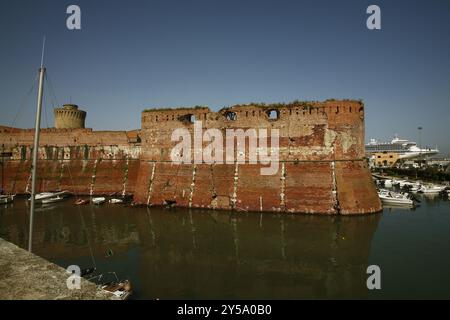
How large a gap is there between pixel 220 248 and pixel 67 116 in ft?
101

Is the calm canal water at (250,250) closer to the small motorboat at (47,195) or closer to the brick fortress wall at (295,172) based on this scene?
the brick fortress wall at (295,172)

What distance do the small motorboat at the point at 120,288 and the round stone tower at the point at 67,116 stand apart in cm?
3113

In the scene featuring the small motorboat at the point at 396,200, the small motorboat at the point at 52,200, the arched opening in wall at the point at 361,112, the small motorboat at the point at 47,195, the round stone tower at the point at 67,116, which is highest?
the round stone tower at the point at 67,116

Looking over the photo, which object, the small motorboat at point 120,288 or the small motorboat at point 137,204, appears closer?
the small motorboat at point 120,288

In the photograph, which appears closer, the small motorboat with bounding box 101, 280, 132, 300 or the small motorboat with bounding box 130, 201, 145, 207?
the small motorboat with bounding box 101, 280, 132, 300

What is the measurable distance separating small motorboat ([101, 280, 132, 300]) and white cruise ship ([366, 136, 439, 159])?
7835cm

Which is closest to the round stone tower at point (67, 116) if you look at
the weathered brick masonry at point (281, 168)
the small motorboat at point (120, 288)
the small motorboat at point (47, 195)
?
the small motorboat at point (47, 195)

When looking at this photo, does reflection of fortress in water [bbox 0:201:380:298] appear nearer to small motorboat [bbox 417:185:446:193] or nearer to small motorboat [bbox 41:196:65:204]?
small motorboat [bbox 41:196:65:204]

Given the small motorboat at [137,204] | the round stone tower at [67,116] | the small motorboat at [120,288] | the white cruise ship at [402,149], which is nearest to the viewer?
the small motorboat at [120,288]

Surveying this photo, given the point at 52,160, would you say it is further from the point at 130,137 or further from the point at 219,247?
the point at 219,247

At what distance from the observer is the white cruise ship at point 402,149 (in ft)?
254

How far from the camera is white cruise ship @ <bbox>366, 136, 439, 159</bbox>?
77438 mm

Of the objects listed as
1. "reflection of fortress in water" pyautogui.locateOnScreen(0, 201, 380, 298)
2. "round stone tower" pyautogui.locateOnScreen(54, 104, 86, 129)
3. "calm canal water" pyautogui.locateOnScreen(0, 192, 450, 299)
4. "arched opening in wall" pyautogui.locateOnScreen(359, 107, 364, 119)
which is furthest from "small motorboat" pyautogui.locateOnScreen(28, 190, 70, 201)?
"arched opening in wall" pyautogui.locateOnScreen(359, 107, 364, 119)

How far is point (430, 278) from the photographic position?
995 cm
